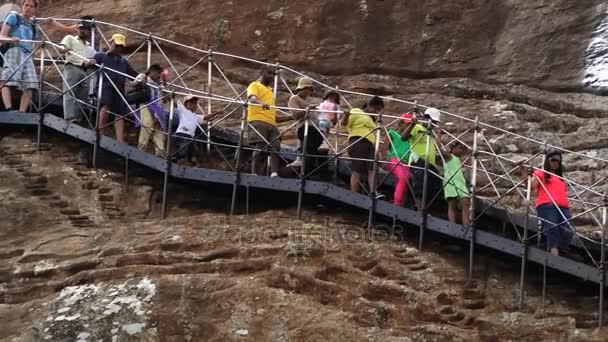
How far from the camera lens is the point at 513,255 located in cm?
1485

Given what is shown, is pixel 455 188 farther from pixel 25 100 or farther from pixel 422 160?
pixel 25 100

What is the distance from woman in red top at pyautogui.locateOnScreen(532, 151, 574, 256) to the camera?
14656 millimetres

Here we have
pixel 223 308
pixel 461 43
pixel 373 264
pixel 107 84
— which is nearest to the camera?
pixel 223 308

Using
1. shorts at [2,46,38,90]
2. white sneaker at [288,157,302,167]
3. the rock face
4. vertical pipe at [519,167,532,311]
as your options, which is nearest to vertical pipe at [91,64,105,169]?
shorts at [2,46,38,90]

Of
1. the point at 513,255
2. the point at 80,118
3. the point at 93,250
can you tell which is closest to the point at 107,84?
the point at 80,118

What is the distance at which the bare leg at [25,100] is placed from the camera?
709 inches

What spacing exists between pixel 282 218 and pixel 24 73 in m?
4.71

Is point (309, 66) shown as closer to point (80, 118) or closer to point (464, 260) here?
point (80, 118)

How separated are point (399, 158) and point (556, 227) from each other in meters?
2.24

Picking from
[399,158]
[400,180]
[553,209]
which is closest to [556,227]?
[553,209]

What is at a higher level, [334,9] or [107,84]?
[334,9]

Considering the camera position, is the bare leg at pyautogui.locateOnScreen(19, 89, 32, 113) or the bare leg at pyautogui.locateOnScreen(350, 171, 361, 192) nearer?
the bare leg at pyautogui.locateOnScreen(350, 171, 361, 192)

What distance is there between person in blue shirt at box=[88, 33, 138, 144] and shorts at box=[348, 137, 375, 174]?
311cm

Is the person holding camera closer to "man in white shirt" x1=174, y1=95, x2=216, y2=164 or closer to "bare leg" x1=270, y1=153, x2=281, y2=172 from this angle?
"man in white shirt" x1=174, y1=95, x2=216, y2=164
